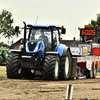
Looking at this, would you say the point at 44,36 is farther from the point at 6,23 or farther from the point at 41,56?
the point at 6,23

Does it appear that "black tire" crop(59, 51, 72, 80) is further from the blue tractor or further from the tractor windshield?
the tractor windshield

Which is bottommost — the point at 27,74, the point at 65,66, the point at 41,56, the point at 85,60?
the point at 27,74

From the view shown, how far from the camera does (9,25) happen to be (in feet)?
227

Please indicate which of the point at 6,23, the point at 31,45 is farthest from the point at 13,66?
the point at 6,23

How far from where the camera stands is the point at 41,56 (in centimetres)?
1542

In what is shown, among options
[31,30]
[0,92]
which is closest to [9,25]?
[31,30]

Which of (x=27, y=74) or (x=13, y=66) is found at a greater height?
(x=13, y=66)

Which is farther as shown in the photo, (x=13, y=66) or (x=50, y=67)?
(x=13, y=66)

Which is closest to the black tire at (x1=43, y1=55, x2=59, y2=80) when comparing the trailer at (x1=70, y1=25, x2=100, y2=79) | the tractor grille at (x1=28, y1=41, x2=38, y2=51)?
the tractor grille at (x1=28, y1=41, x2=38, y2=51)

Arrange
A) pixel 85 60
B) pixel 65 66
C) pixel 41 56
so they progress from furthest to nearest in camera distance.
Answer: pixel 85 60 < pixel 65 66 < pixel 41 56

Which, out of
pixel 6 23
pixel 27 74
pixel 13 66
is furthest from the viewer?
pixel 6 23

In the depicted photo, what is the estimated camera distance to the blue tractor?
49.1 feet

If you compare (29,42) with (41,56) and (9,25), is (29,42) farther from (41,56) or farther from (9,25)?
(9,25)

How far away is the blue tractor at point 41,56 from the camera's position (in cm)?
1497
